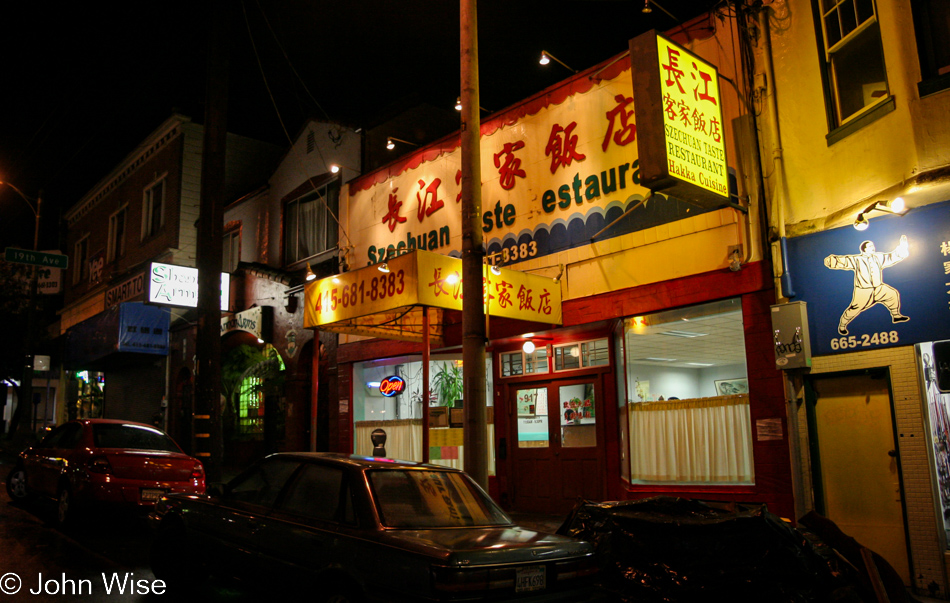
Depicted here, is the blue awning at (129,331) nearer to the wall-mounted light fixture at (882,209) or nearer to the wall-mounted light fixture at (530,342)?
the wall-mounted light fixture at (530,342)

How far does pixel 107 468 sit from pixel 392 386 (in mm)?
5999

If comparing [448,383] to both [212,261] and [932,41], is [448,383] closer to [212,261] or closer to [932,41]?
[212,261]

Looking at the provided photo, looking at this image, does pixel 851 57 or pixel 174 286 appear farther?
pixel 174 286

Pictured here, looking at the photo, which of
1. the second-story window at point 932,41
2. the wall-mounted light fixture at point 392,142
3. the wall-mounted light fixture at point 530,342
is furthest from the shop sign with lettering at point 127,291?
the second-story window at point 932,41

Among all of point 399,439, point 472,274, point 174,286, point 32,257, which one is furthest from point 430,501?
point 32,257

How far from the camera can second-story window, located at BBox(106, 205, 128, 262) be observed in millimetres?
27938

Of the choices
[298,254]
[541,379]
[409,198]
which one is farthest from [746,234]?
[298,254]

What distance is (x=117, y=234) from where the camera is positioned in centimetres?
2848

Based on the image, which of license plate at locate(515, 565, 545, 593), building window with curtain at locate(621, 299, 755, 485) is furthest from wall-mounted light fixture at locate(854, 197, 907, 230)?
license plate at locate(515, 565, 545, 593)

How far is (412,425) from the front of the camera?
1380 cm

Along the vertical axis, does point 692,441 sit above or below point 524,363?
below

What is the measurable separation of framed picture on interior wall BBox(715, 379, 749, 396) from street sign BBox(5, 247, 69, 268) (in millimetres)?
16666

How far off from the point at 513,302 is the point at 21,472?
→ 8.57 meters

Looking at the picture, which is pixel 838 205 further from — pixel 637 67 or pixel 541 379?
pixel 541 379
